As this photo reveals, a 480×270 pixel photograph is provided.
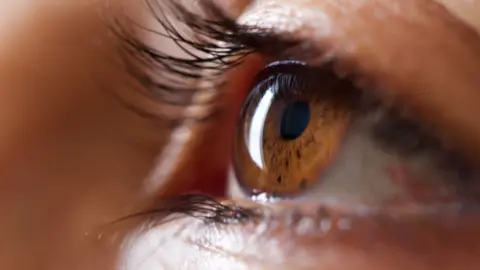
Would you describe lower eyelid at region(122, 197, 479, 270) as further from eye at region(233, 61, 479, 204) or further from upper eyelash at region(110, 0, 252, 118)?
upper eyelash at region(110, 0, 252, 118)

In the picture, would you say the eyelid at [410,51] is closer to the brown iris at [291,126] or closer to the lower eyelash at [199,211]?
the brown iris at [291,126]

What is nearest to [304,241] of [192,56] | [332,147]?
[332,147]

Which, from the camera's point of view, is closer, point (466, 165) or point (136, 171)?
point (466, 165)

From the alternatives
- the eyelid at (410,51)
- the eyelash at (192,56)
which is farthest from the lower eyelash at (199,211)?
the eyelid at (410,51)

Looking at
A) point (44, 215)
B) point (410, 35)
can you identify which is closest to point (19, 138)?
point (44, 215)

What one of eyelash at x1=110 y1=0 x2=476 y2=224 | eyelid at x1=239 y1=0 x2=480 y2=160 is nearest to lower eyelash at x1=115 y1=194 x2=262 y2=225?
eyelash at x1=110 y1=0 x2=476 y2=224

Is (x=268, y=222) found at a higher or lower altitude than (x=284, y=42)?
lower

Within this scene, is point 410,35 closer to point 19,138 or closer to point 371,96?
point 371,96
